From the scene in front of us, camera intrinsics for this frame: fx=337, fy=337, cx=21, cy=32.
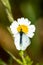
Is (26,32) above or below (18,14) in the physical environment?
below

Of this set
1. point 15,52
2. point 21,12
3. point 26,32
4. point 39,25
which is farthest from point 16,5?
point 26,32

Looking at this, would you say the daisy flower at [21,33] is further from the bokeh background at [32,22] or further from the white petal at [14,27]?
the bokeh background at [32,22]

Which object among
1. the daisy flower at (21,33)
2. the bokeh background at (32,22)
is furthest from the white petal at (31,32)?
the bokeh background at (32,22)

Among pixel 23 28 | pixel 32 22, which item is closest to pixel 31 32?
pixel 23 28

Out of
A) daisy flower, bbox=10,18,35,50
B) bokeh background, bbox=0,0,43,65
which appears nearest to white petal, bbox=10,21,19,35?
daisy flower, bbox=10,18,35,50

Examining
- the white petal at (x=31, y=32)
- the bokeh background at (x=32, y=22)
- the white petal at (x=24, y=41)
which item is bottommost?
the white petal at (x=24, y=41)

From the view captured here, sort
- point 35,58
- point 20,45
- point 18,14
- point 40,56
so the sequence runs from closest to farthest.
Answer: point 20,45 → point 35,58 → point 40,56 → point 18,14

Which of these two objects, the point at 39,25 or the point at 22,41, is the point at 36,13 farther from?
the point at 22,41

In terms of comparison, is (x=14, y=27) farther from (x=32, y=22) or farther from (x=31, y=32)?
(x=32, y=22)
